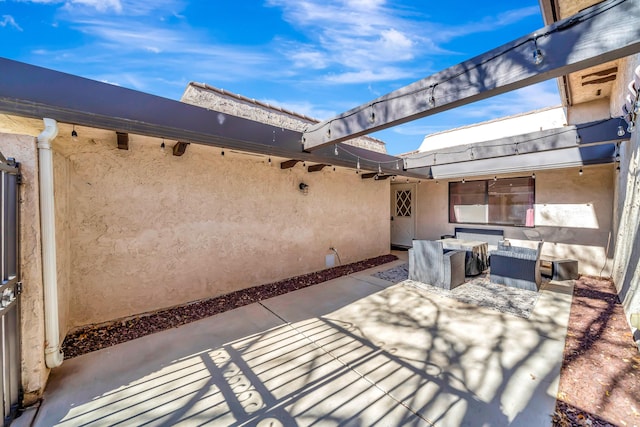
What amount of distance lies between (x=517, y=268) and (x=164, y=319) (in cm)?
617

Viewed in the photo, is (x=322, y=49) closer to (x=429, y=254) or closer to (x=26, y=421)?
(x=429, y=254)

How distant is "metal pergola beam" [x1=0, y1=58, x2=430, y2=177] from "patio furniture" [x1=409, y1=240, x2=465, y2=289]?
3137 millimetres

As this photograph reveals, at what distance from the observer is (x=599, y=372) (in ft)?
7.85

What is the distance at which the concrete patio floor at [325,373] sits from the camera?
195 cm

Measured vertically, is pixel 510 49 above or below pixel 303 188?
above

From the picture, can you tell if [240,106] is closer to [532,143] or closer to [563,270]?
[532,143]

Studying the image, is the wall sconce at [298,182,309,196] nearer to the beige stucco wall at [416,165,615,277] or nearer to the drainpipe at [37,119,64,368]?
the drainpipe at [37,119,64,368]

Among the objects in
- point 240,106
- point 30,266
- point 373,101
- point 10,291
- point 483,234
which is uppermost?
point 240,106

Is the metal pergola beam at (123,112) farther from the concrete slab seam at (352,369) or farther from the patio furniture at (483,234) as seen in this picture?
→ the patio furniture at (483,234)

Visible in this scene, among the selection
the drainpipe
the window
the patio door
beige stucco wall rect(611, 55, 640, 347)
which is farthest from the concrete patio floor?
the patio door

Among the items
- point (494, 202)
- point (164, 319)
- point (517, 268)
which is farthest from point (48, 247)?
point (494, 202)

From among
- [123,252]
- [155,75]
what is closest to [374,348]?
[123,252]

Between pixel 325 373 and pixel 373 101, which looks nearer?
pixel 325 373

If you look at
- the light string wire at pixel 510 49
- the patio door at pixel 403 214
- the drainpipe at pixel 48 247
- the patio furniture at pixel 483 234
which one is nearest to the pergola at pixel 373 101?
the light string wire at pixel 510 49
